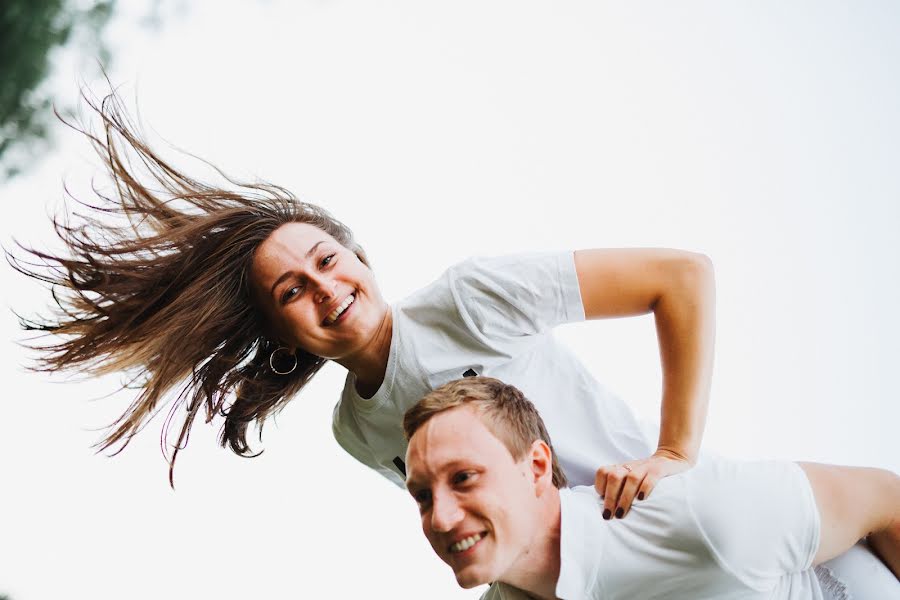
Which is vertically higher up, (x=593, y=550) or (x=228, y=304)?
(x=228, y=304)

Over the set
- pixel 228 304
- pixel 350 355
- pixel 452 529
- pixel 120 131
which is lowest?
pixel 452 529

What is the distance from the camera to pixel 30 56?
2213mm

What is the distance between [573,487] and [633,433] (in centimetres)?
12

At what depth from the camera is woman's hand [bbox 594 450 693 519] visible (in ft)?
3.02

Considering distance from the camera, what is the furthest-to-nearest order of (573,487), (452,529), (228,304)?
(228,304)
(573,487)
(452,529)

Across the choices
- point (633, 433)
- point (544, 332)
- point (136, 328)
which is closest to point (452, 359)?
point (544, 332)

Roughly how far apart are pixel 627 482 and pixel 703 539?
0.10 m

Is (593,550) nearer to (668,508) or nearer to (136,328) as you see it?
(668,508)

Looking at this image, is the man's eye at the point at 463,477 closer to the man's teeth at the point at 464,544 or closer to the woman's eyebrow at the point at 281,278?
the man's teeth at the point at 464,544

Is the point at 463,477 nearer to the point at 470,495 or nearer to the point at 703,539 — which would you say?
the point at 470,495

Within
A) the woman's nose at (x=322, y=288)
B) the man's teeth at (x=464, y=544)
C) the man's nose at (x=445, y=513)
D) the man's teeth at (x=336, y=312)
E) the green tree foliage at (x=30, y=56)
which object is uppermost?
the green tree foliage at (x=30, y=56)

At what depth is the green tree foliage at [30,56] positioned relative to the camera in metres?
2.17

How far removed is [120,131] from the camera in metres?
1.34

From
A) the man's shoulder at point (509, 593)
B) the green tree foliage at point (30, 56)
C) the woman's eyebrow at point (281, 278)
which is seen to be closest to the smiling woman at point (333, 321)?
the woman's eyebrow at point (281, 278)
